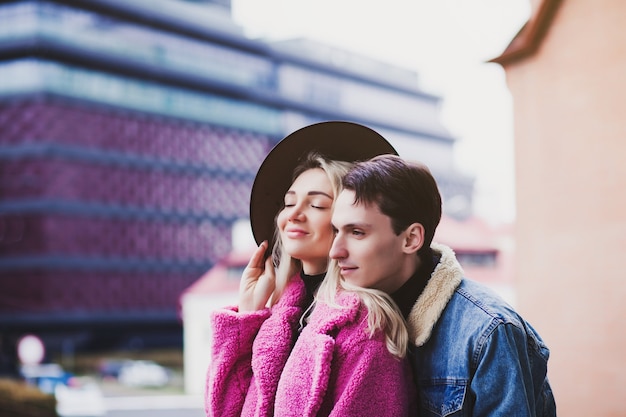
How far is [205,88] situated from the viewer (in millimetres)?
31375

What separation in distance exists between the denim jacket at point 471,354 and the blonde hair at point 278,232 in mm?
316

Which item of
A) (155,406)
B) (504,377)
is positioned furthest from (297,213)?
(155,406)

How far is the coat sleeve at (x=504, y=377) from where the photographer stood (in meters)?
1.26

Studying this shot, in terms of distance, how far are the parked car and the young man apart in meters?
Result: 27.4

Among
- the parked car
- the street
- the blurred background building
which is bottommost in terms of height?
the parked car

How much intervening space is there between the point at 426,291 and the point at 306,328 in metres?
0.26

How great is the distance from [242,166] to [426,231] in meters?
30.6

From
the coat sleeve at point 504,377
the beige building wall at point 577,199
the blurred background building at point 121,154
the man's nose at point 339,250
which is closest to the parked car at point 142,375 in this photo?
the blurred background building at point 121,154

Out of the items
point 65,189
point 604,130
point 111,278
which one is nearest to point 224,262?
point 111,278

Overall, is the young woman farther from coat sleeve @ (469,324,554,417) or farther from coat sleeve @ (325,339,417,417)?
coat sleeve @ (469,324,554,417)

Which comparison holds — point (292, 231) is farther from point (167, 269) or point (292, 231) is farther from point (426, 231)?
point (167, 269)

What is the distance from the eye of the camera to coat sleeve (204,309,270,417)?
1611 millimetres

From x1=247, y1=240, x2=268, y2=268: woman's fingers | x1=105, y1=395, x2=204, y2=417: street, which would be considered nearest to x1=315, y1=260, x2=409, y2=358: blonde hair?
x1=247, y1=240, x2=268, y2=268: woman's fingers

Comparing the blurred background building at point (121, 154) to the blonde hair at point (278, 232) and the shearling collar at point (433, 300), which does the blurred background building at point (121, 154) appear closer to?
the blonde hair at point (278, 232)
